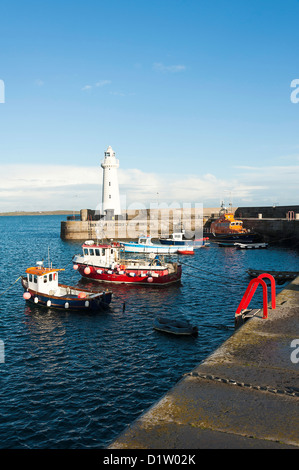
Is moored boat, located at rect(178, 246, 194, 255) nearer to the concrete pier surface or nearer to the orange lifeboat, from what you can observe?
the orange lifeboat

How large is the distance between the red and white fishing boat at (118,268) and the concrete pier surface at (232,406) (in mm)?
21569

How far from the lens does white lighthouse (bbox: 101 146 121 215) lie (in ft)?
261

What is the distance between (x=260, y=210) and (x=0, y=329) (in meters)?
75.2

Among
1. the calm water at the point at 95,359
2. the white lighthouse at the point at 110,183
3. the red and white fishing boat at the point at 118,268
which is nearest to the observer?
the calm water at the point at 95,359

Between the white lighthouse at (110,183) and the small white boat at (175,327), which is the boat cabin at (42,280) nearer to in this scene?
the small white boat at (175,327)

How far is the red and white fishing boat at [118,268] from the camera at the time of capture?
3416 centimetres

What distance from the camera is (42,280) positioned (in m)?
27.4

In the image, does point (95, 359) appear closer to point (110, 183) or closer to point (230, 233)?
point (230, 233)

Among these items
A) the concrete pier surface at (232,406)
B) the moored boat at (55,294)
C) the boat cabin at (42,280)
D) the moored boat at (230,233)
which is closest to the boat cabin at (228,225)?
the moored boat at (230,233)

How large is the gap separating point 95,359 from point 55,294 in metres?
11.0

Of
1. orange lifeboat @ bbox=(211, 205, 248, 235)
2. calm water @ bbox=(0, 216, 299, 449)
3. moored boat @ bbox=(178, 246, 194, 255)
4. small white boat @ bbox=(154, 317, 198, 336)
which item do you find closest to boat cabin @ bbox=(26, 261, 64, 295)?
calm water @ bbox=(0, 216, 299, 449)

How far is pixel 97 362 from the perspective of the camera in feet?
58.0

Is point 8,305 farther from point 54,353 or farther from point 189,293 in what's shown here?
point 189,293

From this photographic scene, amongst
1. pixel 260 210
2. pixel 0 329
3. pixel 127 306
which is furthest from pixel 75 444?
pixel 260 210
